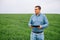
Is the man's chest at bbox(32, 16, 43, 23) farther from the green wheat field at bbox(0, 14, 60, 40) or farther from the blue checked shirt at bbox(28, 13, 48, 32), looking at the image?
the green wheat field at bbox(0, 14, 60, 40)

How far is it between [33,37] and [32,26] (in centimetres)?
21

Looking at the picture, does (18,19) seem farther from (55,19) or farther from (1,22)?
(55,19)

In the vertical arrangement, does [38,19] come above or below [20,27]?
above

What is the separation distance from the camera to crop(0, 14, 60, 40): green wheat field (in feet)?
11.5

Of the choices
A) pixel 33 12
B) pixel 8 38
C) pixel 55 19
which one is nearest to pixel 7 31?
pixel 8 38

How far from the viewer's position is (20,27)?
3564 mm

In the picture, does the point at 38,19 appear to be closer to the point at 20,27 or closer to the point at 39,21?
the point at 39,21

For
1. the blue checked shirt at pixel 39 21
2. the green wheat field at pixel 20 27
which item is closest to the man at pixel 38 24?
the blue checked shirt at pixel 39 21

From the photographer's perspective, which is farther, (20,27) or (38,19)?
(20,27)

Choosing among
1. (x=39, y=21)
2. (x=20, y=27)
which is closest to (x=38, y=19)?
(x=39, y=21)

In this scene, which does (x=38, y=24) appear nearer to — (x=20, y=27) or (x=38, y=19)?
(x=38, y=19)

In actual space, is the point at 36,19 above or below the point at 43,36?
above

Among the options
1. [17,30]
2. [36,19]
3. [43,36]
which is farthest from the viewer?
[17,30]

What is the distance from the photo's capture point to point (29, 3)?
11.7 ft
